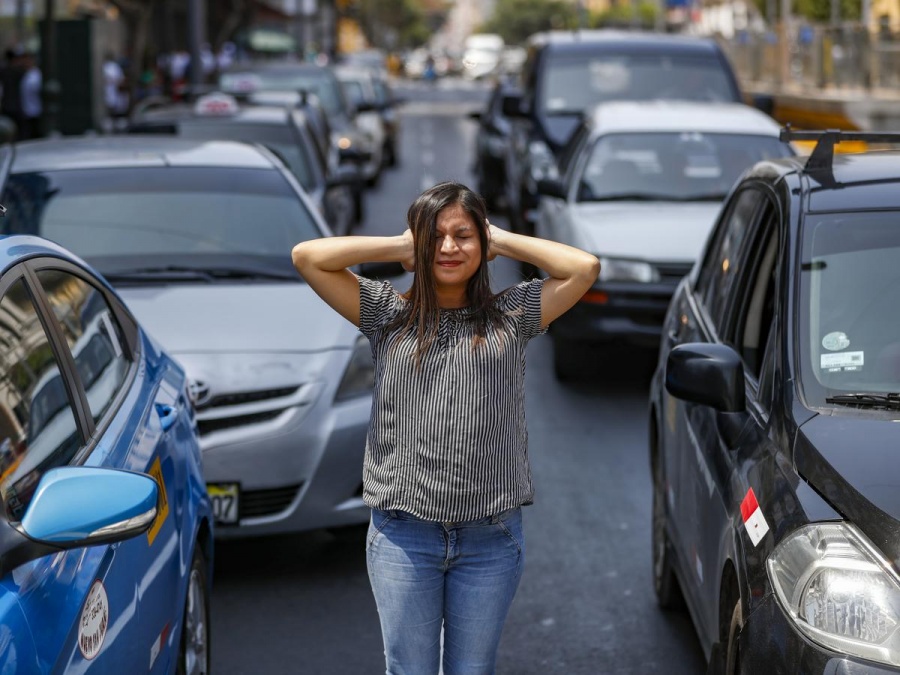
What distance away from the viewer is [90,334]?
4.19 metres

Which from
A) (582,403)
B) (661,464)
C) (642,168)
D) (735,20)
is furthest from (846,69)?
(735,20)

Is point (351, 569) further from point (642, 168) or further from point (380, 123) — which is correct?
point (380, 123)

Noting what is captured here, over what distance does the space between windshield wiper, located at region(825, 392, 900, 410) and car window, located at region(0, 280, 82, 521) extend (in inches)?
72.5

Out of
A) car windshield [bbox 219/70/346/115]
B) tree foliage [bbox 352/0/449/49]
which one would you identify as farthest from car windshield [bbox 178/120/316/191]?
tree foliage [bbox 352/0/449/49]

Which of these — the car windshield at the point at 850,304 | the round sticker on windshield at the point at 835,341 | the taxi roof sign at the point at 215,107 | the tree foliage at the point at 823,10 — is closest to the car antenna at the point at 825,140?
the car windshield at the point at 850,304

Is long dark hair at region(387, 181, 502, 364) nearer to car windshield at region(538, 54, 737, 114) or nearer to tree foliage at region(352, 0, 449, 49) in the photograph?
car windshield at region(538, 54, 737, 114)

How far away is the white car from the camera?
30.7ft

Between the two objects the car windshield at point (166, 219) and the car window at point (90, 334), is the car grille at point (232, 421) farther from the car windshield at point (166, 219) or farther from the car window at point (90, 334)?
the car window at point (90, 334)

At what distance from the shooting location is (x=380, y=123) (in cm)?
2434

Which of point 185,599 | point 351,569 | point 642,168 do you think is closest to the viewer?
point 185,599

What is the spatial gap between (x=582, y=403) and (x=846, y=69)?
59.0 feet

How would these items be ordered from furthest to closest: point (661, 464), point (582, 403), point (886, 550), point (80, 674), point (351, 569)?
point (582, 403) < point (351, 569) < point (661, 464) < point (886, 550) < point (80, 674)

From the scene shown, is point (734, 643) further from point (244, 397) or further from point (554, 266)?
point (244, 397)

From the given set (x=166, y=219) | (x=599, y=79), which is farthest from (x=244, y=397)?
(x=599, y=79)
